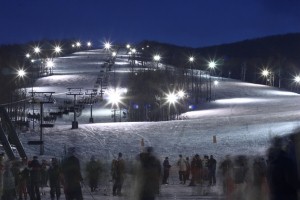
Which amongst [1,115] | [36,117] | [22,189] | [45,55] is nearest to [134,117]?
[36,117]

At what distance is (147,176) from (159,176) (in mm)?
1327

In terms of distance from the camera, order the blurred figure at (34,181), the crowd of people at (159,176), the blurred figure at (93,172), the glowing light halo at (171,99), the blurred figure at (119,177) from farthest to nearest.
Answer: the glowing light halo at (171,99) → the blurred figure at (93,172) → the blurred figure at (119,177) → the blurred figure at (34,181) → the crowd of people at (159,176)

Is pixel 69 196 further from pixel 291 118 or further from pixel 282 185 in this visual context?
pixel 291 118

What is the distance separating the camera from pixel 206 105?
8931 centimetres

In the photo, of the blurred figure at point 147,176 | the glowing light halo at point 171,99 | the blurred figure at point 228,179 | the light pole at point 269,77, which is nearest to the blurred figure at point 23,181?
the blurred figure at point 228,179

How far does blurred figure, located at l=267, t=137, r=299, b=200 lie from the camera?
963 centimetres

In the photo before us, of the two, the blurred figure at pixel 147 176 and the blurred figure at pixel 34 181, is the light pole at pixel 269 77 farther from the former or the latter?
the blurred figure at pixel 147 176

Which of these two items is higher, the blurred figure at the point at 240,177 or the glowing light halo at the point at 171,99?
the glowing light halo at the point at 171,99

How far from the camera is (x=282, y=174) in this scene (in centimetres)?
980

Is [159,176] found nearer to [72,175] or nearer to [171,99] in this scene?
[72,175]

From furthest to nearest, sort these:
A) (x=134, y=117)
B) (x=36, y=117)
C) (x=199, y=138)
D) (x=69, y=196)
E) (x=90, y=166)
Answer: (x=134, y=117), (x=36, y=117), (x=199, y=138), (x=90, y=166), (x=69, y=196)

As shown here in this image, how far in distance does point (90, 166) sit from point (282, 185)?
1474 centimetres

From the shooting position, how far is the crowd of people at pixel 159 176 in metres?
9.85

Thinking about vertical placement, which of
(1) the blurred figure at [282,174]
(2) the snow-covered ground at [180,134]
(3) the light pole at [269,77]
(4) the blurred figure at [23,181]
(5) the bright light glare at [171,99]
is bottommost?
(4) the blurred figure at [23,181]
